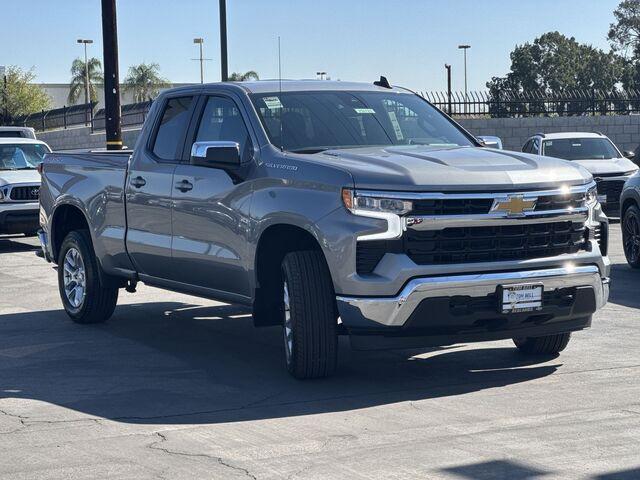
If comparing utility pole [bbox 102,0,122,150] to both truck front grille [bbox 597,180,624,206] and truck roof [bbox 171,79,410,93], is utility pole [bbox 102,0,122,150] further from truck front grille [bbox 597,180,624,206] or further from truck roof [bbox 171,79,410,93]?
truck roof [bbox 171,79,410,93]

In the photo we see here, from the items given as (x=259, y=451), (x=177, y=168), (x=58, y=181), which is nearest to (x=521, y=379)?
(x=259, y=451)

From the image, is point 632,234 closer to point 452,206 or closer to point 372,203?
point 452,206

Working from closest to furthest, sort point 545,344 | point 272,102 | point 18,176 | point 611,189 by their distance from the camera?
1. point 545,344
2. point 272,102
3. point 18,176
4. point 611,189

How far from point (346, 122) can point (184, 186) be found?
1.30 metres

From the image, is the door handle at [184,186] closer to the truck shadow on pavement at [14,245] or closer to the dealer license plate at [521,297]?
the dealer license plate at [521,297]

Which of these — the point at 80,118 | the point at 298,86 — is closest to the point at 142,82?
the point at 80,118

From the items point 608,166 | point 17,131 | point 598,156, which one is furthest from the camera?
point 17,131

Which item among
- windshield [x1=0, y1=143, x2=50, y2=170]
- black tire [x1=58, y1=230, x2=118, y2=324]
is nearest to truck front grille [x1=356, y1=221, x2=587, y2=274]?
black tire [x1=58, y1=230, x2=118, y2=324]

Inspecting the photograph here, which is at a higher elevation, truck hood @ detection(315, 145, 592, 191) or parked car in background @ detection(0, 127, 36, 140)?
parked car in background @ detection(0, 127, 36, 140)

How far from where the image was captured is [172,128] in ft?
31.8

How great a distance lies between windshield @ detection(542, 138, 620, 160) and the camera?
22438mm

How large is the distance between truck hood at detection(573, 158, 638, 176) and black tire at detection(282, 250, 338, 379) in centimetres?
1433

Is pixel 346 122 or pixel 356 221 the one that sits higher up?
pixel 346 122

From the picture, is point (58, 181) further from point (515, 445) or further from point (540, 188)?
point (515, 445)
